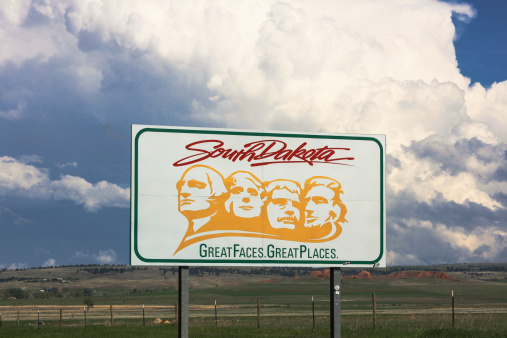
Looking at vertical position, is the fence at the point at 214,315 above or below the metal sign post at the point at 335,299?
below

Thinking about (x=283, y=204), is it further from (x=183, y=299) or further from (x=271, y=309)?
(x=271, y=309)

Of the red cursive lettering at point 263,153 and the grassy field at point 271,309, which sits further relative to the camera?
the grassy field at point 271,309

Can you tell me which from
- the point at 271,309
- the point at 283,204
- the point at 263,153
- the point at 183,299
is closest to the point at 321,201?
the point at 283,204

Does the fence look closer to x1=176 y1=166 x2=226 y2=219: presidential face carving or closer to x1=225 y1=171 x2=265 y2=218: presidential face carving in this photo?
x1=225 y1=171 x2=265 y2=218: presidential face carving

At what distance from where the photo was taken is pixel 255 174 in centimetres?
1422

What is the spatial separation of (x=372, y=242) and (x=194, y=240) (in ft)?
13.9

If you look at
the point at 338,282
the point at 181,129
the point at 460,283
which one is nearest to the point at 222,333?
the point at 338,282

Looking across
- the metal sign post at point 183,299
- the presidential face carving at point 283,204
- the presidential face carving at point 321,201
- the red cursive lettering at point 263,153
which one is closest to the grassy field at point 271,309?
the presidential face carving at point 321,201

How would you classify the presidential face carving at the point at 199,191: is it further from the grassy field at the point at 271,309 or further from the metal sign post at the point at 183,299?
the grassy field at the point at 271,309

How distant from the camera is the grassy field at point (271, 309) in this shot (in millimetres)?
29328

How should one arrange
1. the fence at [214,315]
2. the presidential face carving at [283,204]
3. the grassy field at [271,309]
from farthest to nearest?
the fence at [214,315] → the grassy field at [271,309] → the presidential face carving at [283,204]

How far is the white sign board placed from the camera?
13.7m

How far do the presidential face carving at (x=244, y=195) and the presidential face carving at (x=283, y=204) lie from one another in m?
0.24

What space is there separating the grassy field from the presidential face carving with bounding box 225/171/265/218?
427 inches
